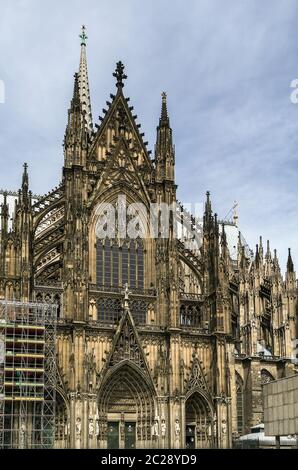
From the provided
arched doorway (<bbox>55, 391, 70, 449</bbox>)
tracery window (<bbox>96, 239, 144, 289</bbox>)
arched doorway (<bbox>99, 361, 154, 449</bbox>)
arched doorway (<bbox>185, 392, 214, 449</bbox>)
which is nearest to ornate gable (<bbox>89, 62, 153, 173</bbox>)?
tracery window (<bbox>96, 239, 144, 289</bbox>)

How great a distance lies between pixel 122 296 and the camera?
170 ft

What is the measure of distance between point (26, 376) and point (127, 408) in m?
8.01

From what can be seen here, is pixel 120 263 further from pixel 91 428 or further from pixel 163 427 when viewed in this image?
pixel 91 428

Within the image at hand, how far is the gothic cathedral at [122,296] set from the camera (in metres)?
48.7

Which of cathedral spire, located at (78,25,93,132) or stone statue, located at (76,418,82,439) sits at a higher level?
cathedral spire, located at (78,25,93,132)

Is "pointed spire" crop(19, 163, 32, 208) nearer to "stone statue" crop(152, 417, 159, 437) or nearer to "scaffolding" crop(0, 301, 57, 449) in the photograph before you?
"scaffolding" crop(0, 301, 57, 449)

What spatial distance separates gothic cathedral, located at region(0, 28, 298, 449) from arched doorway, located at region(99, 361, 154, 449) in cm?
7

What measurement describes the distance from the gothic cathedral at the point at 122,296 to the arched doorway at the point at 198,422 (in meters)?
0.09

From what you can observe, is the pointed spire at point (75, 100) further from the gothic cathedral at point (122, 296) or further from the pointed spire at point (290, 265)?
the pointed spire at point (290, 265)

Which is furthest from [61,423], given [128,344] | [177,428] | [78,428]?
[177,428]

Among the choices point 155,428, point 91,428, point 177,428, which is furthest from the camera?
point 155,428

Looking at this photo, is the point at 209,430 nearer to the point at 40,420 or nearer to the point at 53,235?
the point at 40,420

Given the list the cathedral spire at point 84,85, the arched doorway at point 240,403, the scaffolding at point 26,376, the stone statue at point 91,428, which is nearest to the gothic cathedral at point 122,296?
the stone statue at point 91,428

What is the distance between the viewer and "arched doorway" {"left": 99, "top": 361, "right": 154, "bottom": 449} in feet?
163
